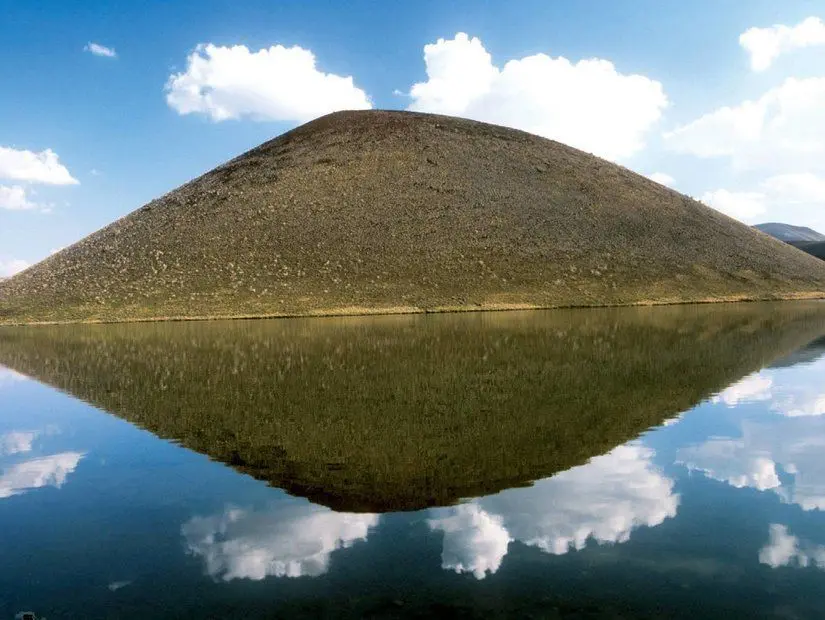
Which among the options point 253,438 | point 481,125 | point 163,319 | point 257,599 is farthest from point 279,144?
point 257,599

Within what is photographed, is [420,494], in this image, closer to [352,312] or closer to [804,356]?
[804,356]

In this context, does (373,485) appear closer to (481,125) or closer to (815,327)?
(815,327)

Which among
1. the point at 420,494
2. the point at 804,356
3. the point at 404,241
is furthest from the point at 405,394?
the point at 404,241

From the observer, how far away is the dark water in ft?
28.1

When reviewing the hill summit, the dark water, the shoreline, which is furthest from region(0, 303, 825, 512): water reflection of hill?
the hill summit

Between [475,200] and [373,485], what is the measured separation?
10254 centimetres

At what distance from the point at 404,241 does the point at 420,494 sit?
89419mm

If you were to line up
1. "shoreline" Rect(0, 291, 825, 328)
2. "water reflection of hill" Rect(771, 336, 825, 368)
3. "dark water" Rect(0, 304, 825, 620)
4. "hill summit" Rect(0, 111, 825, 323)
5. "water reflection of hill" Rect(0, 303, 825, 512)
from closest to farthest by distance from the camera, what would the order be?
"dark water" Rect(0, 304, 825, 620), "water reflection of hill" Rect(0, 303, 825, 512), "water reflection of hill" Rect(771, 336, 825, 368), "shoreline" Rect(0, 291, 825, 328), "hill summit" Rect(0, 111, 825, 323)

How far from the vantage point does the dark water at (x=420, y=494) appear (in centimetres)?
858

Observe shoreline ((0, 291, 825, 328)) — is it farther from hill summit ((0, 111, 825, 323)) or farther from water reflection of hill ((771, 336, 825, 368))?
water reflection of hill ((771, 336, 825, 368))

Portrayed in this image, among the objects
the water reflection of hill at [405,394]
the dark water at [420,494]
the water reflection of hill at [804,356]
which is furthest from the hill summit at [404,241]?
the dark water at [420,494]

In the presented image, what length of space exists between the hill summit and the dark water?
5821 centimetres

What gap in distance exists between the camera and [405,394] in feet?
75.7

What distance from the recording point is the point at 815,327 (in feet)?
172
